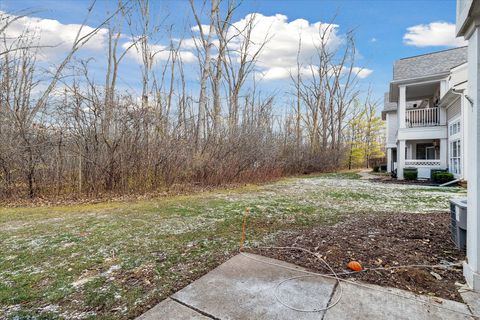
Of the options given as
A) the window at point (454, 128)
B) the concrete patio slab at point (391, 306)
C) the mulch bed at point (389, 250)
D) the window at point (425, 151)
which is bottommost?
the concrete patio slab at point (391, 306)

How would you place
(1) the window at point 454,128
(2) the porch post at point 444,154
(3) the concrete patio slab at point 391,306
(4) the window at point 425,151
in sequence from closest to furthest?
(3) the concrete patio slab at point 391,306, (1) the window at point 454,128, (2) the porch post at point 444,154, (4) the window at point 425,151

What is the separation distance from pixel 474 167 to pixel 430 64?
13900mm

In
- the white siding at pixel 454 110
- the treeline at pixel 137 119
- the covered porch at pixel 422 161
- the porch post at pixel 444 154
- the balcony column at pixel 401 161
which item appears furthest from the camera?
the balcony column at pixel 401 161

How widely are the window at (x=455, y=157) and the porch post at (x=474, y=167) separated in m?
10.2

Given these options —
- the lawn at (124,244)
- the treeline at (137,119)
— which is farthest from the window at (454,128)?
the treeline at (137,119)

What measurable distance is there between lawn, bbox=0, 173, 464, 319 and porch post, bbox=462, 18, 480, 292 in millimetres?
2153

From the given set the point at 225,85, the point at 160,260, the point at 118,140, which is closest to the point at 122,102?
the point at 118,140

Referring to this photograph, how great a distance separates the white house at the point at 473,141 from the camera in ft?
6.81

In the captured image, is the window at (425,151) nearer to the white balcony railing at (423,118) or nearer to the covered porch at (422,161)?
the covered porch at (422,161)

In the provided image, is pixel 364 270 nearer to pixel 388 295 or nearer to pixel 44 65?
pixel 388 295

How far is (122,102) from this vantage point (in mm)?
6934

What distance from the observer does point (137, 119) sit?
694 centimetres

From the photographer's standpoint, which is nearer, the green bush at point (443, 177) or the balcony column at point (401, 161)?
the green bush at point (443, 177)

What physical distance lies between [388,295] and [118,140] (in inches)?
262
